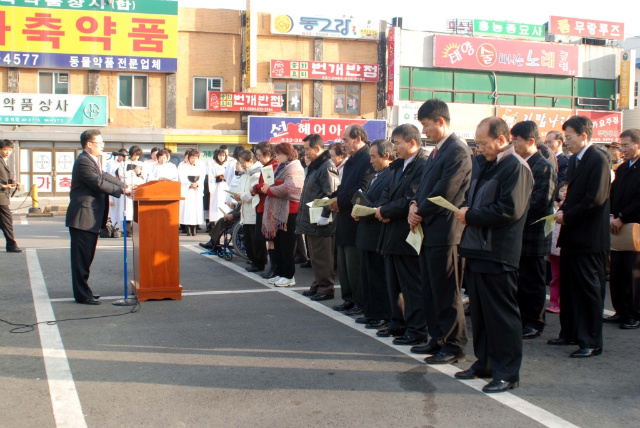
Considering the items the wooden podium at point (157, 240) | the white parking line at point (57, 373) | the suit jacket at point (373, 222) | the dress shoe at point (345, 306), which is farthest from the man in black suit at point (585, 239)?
the wooden podium at point (157, 240)

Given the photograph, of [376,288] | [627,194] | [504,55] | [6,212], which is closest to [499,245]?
[376,288]

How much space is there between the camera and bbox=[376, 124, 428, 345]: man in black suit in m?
6.05

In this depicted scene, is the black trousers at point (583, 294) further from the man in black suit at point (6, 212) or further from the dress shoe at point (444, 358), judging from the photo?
the man in black suit at point (6, 212)

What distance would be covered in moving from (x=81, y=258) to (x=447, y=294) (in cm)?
444

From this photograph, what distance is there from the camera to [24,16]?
26.7 metres

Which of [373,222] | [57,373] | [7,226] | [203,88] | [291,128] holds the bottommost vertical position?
[57,373]

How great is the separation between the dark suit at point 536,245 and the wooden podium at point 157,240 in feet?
13.0

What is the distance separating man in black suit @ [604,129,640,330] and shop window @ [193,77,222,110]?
24126mm

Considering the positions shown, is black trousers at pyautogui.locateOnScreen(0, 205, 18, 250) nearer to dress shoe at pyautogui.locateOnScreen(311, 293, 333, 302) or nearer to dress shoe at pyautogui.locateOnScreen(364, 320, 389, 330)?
dress shoe at pyautogui.locateOnScreen(311, 293, 333, 302)

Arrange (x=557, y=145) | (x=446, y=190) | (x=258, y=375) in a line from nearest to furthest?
(x=258, y=375) → (x=446, y=190) → (x=557, y=145)

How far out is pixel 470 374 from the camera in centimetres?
512

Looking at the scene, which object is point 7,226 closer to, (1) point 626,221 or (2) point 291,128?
(1) point 626,221

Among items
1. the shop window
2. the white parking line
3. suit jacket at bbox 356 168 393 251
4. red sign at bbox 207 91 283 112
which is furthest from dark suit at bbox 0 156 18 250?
the shop window

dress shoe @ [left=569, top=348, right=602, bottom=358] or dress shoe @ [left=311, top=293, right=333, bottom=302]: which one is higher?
dress shoe @ [left=311, top=293, right=333, bottom=302]
